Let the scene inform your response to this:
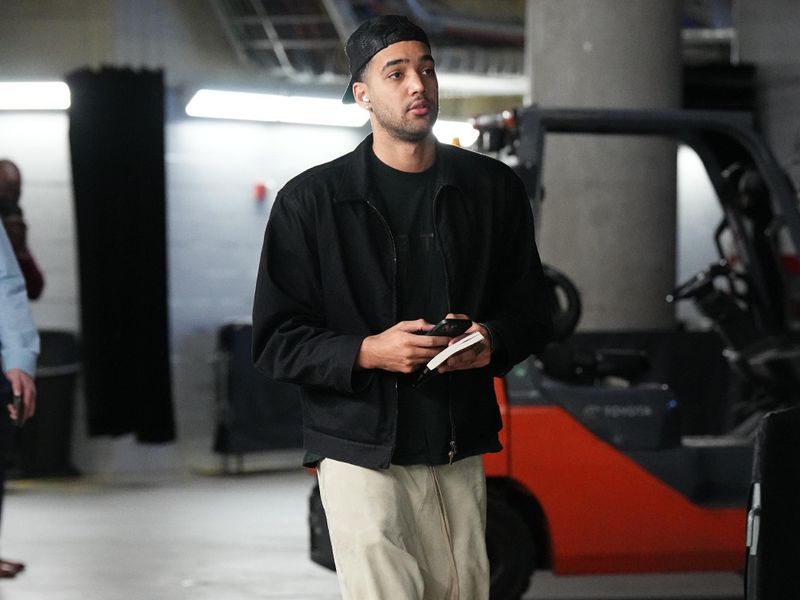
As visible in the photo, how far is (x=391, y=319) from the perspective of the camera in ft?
11.4

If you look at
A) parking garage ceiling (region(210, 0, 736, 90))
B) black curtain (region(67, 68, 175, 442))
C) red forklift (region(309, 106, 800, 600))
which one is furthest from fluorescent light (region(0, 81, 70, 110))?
red forklift (region(309, 106, 800, 600))

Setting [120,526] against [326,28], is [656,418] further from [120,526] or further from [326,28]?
[326,28]

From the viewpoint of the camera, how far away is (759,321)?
7.70 m

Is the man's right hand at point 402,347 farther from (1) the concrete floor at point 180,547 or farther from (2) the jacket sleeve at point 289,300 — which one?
(1) the concrete floor at point 180,547

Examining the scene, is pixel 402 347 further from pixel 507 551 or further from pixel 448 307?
pixel 507 551

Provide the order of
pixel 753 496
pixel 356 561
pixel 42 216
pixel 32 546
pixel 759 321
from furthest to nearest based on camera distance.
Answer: pixel 42 216 < pixel 32 546 < pixel 759 321 < pixel 356 561 < pixel 753 496

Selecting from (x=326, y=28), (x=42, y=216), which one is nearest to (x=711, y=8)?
(x=326, y=28)

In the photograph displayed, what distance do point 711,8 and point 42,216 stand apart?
680cm

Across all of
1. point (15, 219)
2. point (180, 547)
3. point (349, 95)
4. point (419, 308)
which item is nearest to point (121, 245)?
point (180, 547)

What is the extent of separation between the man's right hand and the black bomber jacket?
0.04 metres

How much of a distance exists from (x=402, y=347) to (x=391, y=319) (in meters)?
0.17

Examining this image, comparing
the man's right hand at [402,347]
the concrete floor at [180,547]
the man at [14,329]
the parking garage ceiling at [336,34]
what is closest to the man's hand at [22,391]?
the man at [14,329]

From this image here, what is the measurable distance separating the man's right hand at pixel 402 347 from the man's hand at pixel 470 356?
1.5 inches

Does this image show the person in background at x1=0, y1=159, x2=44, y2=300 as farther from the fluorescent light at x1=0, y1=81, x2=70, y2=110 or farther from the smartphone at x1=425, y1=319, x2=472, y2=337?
the smartphone at x1=425, y1=319, x2=472, y2=337
